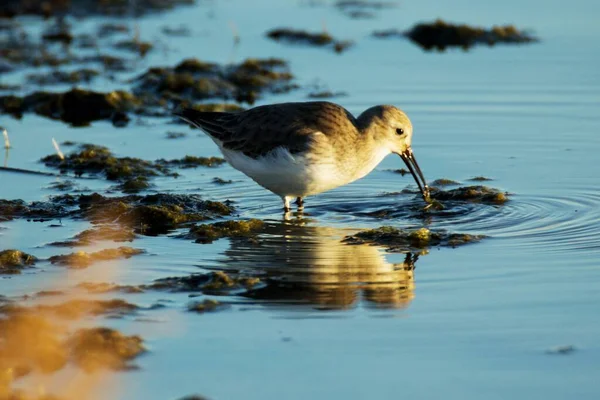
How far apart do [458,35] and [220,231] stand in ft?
21.7

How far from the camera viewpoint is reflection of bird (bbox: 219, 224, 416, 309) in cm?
607

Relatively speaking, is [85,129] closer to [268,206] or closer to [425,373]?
[268,206]

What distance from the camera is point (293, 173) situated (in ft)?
25.4

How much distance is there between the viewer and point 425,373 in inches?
194

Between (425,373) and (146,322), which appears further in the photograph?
(146,322)

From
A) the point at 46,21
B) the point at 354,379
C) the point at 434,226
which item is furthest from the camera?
the point at 46,21

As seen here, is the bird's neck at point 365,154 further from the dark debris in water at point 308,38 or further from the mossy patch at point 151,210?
the dark debris in water at point 308,38

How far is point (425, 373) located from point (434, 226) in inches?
109

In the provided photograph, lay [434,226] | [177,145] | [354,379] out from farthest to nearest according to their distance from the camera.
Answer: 1. [177,145]
2. [434,226]
3. [354,379]

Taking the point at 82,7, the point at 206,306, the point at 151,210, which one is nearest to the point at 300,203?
→ the point at 151,210

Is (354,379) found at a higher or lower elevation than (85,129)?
lower

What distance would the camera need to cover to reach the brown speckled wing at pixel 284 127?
781 centimetres

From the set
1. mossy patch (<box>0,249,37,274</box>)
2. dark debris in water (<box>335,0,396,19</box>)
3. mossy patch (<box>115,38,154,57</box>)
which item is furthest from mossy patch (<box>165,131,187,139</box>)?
dark debris in water (<box>335,0,396,19</box>)

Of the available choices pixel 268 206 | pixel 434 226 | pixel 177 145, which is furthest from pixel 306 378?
pixel 177 145
